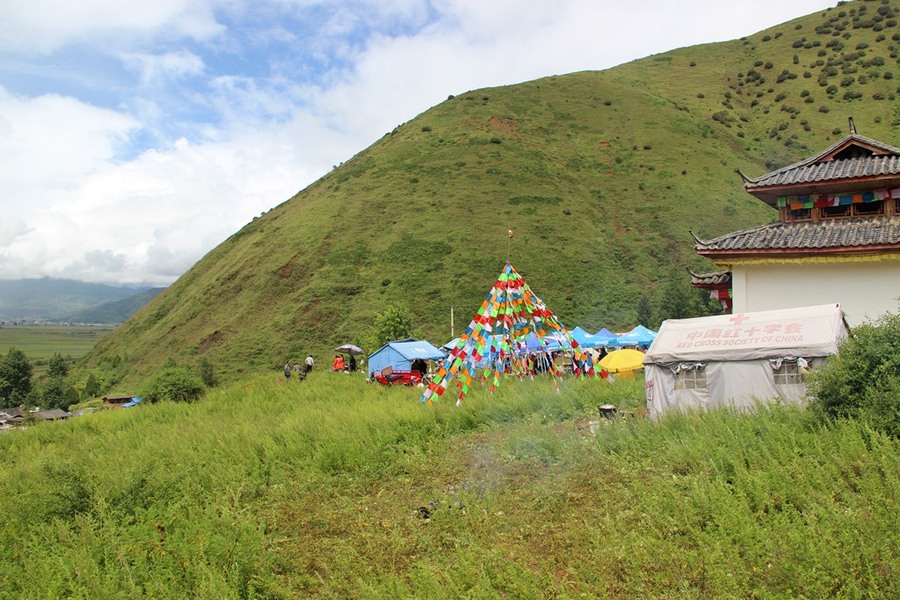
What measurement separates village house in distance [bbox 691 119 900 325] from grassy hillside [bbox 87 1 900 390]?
20560 millimetres

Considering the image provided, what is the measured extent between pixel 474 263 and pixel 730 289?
1368 inches

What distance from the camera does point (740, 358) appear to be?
35.8 ft

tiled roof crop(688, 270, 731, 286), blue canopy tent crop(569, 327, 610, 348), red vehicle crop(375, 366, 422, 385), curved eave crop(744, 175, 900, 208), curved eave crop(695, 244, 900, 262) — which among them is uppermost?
curved eave crop(744, 175, 900, 208)

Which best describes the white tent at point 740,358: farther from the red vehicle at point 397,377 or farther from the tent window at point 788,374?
the red vehicle at point 397,377

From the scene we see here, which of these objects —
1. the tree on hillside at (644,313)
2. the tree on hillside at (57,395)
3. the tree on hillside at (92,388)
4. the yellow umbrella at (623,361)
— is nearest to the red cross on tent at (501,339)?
the yellow umbrella at (623,361)

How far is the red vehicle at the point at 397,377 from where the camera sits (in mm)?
24844

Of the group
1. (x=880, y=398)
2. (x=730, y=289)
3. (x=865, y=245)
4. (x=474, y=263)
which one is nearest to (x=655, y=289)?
(x=474, y=263)

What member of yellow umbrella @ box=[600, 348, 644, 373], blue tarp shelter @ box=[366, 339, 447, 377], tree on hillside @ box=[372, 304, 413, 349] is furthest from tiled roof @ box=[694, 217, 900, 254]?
tree on hillside @ box=[372, 304, 413, 349]

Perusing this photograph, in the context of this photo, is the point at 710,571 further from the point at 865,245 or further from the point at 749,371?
the point at 865,245

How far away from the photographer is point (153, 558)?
6.72 meters

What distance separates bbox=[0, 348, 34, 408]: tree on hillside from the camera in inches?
2224

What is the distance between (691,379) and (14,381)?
65.7m

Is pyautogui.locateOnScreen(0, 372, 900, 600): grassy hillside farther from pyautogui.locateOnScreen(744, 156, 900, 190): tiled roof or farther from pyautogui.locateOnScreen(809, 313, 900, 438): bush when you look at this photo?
pyautogui.locateOnScreen(744, 156, 900, 190): tiled roof

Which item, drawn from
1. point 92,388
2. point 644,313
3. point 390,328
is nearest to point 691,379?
point 390,328
